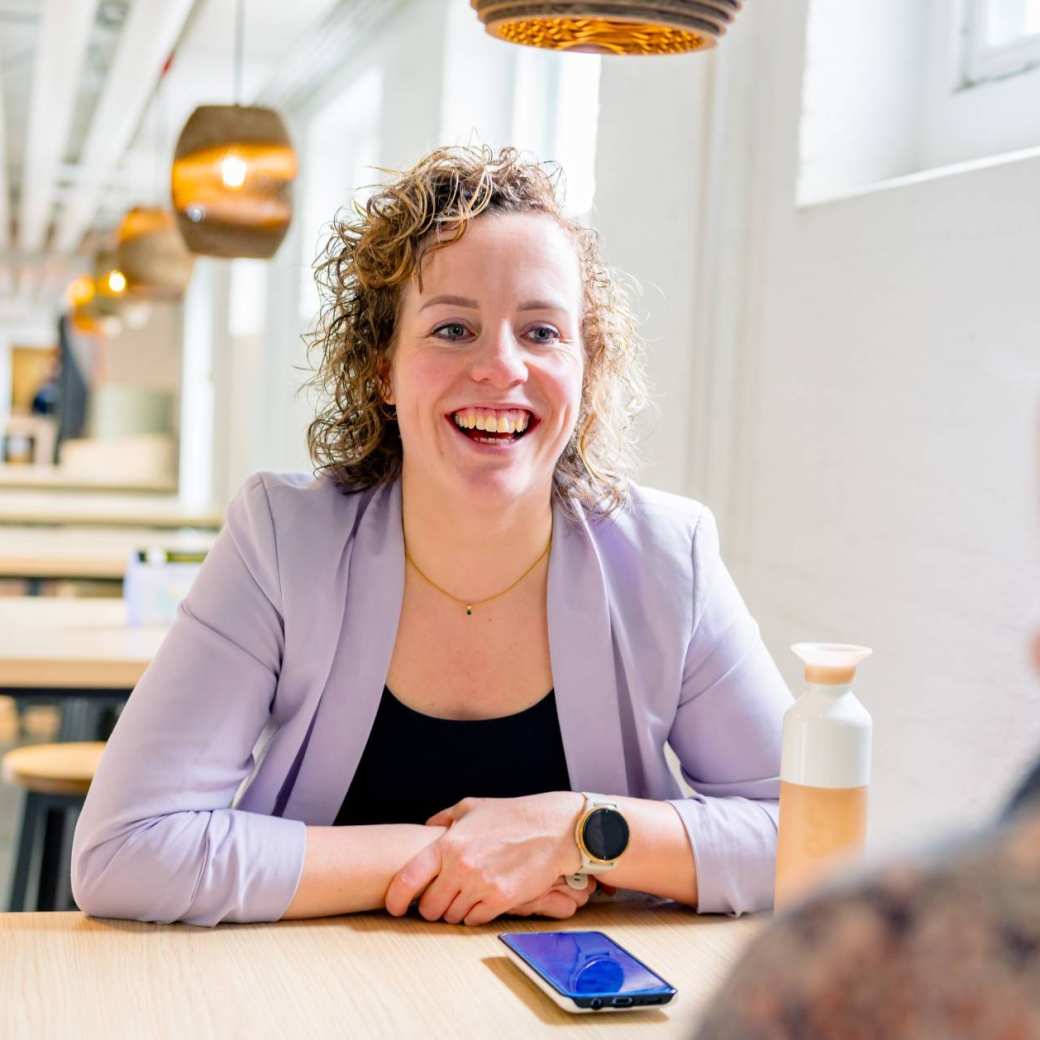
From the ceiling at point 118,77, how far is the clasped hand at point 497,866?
4583mm

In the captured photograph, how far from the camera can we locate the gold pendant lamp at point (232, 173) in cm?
321

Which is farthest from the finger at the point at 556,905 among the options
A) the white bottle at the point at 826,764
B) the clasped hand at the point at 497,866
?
the white bottle at the point at 826,764

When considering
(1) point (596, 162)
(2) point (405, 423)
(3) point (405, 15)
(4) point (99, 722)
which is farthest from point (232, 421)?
(2) point (405, 423)

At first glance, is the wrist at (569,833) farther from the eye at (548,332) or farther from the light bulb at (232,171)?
the light bulb at (232,171)

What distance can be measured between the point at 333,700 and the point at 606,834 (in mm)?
317

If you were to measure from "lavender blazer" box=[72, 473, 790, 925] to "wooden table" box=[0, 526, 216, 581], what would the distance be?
11.2 ft

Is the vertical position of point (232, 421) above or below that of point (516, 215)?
below

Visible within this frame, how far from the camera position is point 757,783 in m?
1.58

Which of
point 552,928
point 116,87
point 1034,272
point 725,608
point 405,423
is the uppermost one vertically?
point 116,87

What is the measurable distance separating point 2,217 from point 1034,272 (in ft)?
41.9

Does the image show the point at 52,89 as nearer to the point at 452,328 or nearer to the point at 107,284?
the point at 107,284

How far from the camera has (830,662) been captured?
1082 millimetres

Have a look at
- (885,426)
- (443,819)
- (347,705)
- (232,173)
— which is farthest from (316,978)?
(232,173)

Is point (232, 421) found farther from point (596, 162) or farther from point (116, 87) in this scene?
point (596, 162)
